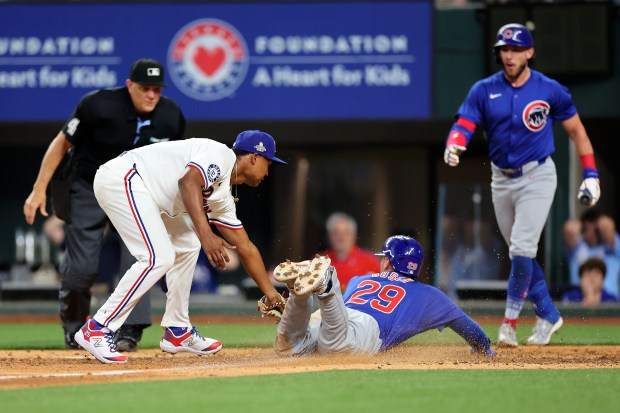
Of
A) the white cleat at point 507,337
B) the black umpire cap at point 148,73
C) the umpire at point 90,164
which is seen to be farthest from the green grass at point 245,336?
the black umpire cap at point 148,73

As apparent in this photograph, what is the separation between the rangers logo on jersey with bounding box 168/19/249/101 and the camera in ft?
43.4

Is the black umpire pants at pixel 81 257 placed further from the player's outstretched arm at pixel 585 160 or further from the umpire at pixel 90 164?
the player's outstretched arm at pixel 585 160

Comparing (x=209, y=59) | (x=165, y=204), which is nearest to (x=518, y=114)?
(x=165, y=204)

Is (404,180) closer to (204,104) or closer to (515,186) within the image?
(204,104)

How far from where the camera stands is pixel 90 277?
7562mm

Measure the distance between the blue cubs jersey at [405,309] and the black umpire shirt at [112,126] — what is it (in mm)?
1828

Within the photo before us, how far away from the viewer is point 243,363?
628 centimetres

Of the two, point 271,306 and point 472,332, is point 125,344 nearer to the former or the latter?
point 271,306

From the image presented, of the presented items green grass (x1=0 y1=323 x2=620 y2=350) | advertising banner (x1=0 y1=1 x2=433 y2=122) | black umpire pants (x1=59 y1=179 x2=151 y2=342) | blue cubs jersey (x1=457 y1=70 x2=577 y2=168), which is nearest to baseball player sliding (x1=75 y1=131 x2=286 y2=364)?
black umpire pants (x1=59 y1=179 x2=151 y2=342)

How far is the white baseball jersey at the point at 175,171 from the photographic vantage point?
6.17m

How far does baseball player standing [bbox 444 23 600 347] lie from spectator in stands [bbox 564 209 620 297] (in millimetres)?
4188

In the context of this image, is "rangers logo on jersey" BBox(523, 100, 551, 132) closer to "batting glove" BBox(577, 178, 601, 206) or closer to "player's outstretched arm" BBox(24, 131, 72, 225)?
"batting glove" BBox(577, 178, 601, 206)

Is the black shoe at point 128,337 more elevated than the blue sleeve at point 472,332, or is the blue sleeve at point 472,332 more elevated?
the blue sleeve at point 472,332

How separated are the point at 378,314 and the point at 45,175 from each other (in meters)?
2.42
